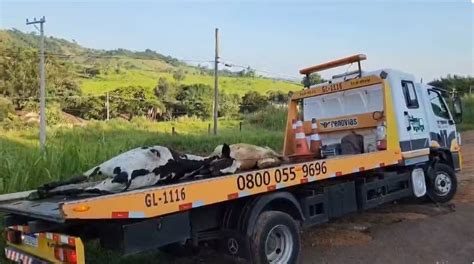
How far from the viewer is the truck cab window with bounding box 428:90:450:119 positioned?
8945 mm

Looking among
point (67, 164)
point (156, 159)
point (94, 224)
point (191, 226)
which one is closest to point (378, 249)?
point (191, 226)

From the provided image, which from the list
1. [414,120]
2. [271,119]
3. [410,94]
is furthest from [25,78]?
[414,120]

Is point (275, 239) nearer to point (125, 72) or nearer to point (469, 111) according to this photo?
point (469, 111)

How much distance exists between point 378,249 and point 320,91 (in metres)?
3.52

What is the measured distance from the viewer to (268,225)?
5176 millimetres

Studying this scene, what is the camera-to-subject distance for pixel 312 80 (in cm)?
972

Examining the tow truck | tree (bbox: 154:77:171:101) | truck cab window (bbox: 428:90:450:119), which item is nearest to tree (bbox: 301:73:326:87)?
the tow truck

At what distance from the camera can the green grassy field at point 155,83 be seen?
6109 centimetres

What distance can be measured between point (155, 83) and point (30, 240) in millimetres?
63187

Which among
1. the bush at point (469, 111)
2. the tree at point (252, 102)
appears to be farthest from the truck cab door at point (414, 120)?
the tree at point (252, 102)

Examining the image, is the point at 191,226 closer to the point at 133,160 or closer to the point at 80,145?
the point at 133,160

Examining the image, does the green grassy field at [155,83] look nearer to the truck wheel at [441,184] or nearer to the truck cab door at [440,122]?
the truck cab door at [440,122]

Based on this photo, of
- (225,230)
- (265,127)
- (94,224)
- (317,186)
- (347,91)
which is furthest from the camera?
(265,127)

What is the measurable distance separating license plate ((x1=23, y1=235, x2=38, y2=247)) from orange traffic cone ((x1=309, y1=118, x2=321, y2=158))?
489 centimetres
